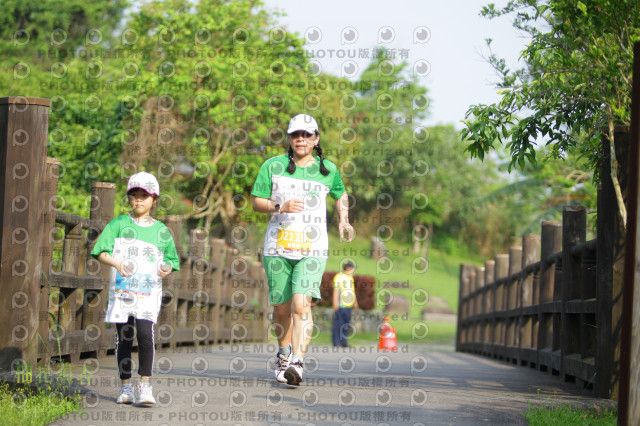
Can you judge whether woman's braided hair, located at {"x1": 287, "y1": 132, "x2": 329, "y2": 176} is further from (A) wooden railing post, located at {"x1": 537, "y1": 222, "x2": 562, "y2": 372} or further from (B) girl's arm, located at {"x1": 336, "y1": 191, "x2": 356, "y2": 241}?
(A) wooden railing post, located at {"x1": 537, "y1": 222, "x2": 562, "y2": 372}

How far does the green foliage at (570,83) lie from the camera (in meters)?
6.55

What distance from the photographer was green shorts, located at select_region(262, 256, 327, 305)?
6.56m

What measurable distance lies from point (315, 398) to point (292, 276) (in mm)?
1076

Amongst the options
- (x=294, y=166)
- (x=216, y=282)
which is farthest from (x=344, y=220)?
(x=216, y=282)

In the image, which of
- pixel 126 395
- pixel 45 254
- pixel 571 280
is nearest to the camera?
pixel 126 395

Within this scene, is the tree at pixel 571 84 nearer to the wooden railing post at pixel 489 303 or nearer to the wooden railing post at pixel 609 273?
the wooden railing post at pixel 609 273

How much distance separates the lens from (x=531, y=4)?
7547 millimetres

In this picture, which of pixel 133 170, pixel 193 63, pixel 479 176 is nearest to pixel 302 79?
pixel 193 63

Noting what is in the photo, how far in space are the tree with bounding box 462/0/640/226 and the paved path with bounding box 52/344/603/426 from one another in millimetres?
1668

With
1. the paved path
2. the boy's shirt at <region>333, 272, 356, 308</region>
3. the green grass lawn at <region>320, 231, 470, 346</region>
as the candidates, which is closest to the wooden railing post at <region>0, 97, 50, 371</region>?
the paved path

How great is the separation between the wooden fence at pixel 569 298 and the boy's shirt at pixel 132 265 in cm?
307

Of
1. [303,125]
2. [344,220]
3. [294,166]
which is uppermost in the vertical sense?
[303,125]

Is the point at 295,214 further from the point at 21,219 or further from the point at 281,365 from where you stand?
the point at 21,219

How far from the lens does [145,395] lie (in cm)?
532
